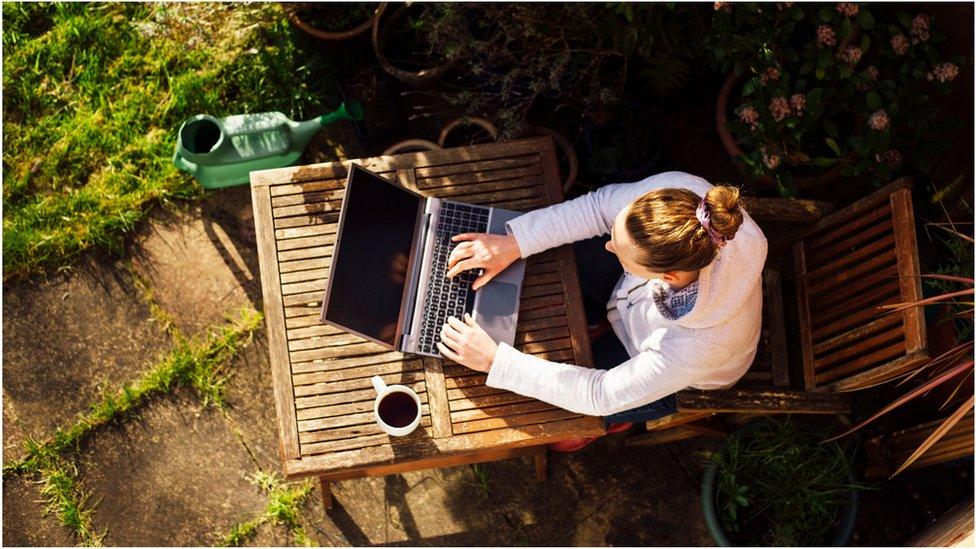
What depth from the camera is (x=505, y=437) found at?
2299mm

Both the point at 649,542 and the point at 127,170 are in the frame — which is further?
the point at 127,170

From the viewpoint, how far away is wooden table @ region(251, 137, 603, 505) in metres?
2.30

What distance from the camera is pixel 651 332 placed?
2375 millimetres

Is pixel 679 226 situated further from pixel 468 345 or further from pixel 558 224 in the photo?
pixel 468 345

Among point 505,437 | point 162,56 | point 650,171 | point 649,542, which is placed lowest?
point 649,542

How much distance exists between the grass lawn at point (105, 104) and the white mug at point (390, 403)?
165cm

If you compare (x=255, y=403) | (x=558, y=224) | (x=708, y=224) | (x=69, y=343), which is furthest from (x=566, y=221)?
(x=69, y=343)

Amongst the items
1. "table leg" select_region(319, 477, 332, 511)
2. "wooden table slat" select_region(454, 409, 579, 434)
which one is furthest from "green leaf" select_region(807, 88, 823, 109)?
"table leg" select_region(319, 477, 332, 511)

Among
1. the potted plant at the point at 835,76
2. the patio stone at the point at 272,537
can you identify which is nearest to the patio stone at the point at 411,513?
the patio stone at the point at 272,537

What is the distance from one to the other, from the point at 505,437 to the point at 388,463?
35 cm

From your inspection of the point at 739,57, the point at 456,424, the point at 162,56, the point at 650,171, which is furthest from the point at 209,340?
the point at 739,57

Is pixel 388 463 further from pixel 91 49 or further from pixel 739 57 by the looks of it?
pixel 91 49

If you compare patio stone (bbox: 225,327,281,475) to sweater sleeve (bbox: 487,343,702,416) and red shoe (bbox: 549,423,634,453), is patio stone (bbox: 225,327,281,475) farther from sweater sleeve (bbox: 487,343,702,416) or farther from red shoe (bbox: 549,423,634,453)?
sweater sleeve (bbox: 487,343,702,416)

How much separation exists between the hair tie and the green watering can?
1.59 metres
